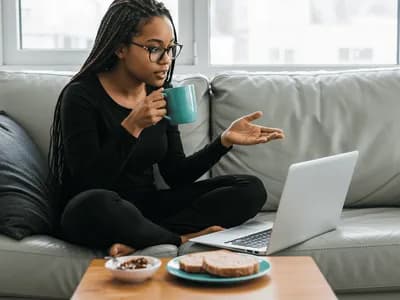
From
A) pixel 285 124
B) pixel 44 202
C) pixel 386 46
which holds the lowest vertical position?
pixel 44 202

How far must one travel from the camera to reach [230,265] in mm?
1529

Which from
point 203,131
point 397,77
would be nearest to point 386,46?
point 397,77

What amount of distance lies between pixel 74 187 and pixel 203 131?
1.80 feet

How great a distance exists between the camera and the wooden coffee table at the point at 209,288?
4.75 feet

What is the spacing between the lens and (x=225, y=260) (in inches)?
61.7

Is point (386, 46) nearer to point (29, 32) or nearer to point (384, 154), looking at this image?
point (384, 154)

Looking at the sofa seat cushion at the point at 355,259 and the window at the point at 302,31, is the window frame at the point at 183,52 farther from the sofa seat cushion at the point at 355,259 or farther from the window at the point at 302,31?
the sofa seat cushion at the point at 355,259

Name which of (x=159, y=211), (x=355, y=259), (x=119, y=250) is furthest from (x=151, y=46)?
(x=355, y=259)

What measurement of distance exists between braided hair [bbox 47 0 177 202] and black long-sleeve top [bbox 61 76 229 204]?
41mm

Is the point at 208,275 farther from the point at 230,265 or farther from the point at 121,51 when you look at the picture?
the point at 121,51

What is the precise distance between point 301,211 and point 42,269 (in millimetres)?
670

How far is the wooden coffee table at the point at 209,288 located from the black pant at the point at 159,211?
373 mm

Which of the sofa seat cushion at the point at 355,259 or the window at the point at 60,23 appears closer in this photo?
the sofa seat cushion at the point at 355,259

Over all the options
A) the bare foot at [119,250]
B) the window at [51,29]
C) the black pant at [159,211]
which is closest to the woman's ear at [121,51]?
the black pant at [159,211]
